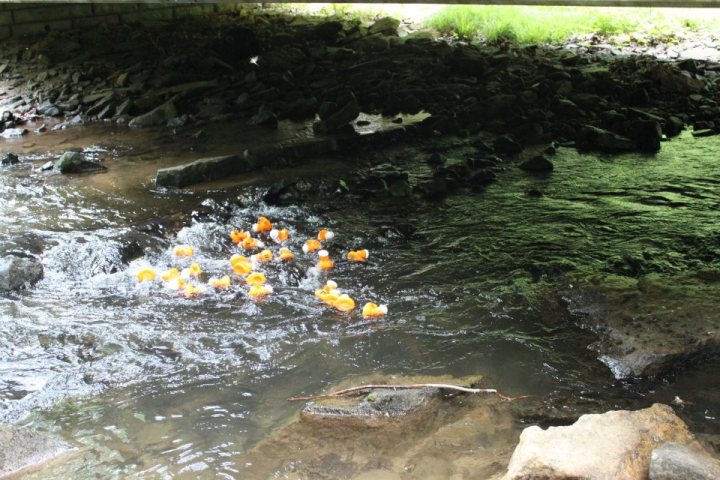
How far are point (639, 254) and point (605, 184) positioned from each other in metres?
2.17

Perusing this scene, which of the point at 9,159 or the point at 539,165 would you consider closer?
the point at 539,165

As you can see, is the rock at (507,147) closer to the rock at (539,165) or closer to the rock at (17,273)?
the rock at (539,165)

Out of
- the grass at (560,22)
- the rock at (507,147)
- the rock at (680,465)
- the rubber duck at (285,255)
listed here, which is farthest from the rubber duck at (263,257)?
the grass at (560,22)

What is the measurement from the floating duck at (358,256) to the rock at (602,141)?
4.91 meters

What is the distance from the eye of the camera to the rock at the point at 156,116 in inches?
448

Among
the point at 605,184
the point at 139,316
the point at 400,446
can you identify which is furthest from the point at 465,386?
the point at 605,184

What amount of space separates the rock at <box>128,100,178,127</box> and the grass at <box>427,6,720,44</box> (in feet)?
24.4

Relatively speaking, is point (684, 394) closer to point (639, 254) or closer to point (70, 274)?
point (639, 254)

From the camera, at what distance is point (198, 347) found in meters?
4.91

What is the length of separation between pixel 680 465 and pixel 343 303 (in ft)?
9.84

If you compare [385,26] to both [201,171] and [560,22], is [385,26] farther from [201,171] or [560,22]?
[201,171]

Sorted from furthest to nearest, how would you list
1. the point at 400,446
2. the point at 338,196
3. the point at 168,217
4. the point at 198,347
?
1. the point at 338,196
2. the point at 168,217
3. the point at 198,347
4. the point at 400,446

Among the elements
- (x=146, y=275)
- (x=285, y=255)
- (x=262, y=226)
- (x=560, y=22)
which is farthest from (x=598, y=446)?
(x=560, y=22)

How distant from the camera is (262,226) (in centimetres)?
693
